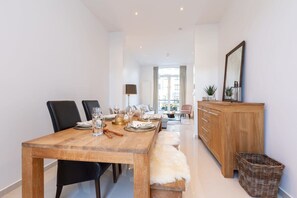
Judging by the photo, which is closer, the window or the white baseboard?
the white baseboard

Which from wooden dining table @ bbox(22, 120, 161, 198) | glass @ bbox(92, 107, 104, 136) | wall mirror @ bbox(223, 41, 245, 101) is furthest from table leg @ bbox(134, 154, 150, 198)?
wall mirror @ bbox(223, 41, 245, 101)

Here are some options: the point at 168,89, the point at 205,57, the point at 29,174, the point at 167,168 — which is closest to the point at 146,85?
the point at 168,89

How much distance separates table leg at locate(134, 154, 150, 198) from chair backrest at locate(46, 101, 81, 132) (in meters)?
0.98

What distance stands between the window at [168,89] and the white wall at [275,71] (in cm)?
670

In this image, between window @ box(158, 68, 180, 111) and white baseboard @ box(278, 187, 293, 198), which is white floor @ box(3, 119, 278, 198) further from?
window @ box(158, 68, 180, 111)

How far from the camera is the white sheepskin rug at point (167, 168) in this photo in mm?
1163

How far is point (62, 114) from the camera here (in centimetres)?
169

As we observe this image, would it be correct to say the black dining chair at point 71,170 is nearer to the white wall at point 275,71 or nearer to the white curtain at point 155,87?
the white wall at point 275,71

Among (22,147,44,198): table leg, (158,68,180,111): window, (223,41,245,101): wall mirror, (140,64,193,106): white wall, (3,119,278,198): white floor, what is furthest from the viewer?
(158,68,180,111): window

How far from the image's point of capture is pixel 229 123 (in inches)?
83.7

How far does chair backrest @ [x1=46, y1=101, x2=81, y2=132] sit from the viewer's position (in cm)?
157

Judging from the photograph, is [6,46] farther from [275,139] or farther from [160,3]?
[275,139]

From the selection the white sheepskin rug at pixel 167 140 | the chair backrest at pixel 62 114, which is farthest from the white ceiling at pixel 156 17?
the white sheepskin rug at pixel 167 140

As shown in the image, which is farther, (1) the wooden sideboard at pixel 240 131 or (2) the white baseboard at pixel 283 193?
(1) the wooden sideboard at pixel 240 131
